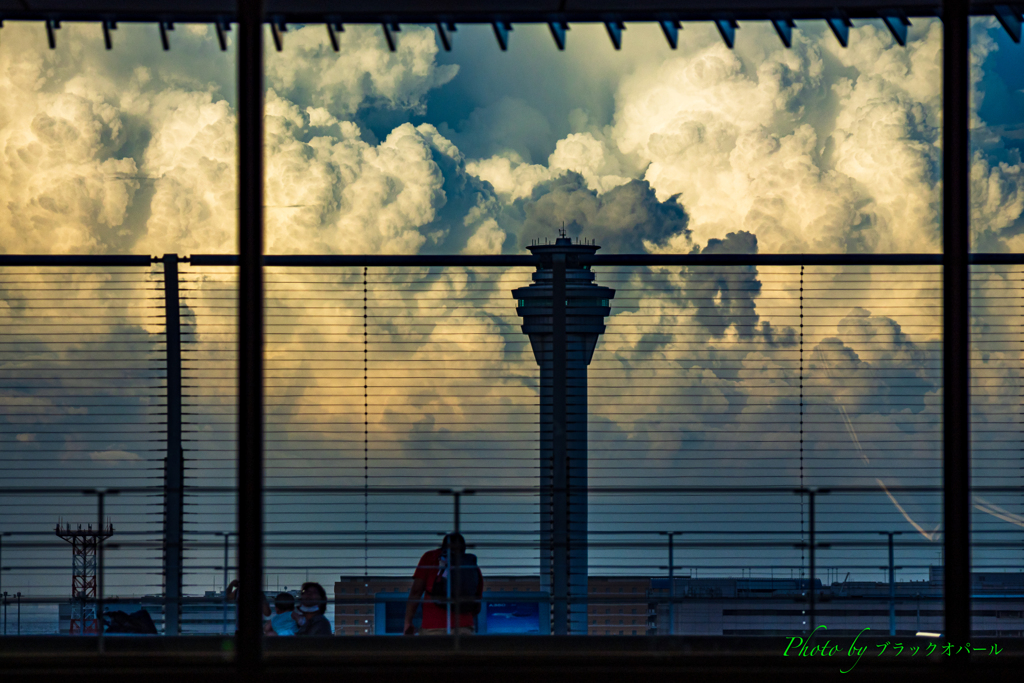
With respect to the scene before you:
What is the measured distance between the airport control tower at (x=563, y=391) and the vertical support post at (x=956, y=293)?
165 centimetres

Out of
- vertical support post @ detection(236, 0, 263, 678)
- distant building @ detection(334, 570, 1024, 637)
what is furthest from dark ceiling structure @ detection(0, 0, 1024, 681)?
distant building @ detection(334, 570, 1024, 637)

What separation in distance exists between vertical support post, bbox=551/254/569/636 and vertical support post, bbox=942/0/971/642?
66.1 inches

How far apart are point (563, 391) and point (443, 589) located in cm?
77

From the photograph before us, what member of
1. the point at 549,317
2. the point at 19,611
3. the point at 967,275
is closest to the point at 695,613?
the point at 549,317

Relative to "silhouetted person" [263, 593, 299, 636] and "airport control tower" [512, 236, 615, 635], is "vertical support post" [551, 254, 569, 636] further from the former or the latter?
"silhouetted person" [263, 593, 299, 636]

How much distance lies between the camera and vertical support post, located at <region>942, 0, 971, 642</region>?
1.63m

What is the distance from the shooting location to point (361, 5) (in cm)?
312

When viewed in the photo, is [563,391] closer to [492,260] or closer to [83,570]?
[492,260]

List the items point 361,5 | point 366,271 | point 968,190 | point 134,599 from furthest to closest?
point 366,271 → point 361,5 → point 134,599 → point 968,190

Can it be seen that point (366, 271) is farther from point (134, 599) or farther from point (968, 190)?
point (968, 190)
